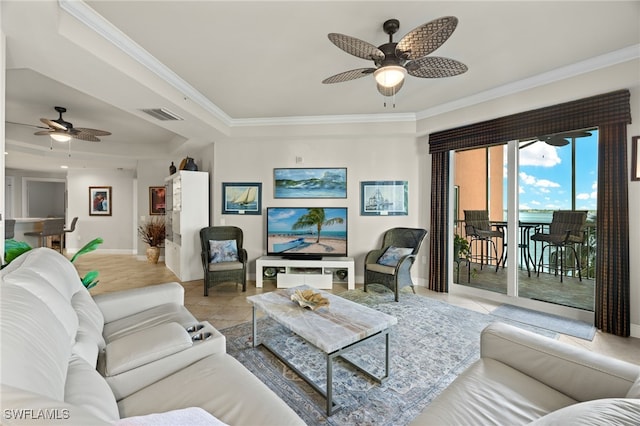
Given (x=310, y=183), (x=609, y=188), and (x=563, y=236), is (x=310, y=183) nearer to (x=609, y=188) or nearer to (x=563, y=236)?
(x=563, y=236)

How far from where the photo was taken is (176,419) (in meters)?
0.91

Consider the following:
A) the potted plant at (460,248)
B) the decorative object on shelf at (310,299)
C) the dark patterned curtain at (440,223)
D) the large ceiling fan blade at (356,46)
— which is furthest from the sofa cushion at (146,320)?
the potted plant at (460,248)

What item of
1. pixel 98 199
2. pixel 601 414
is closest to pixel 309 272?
pixel 601 414

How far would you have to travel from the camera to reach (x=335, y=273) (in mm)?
4688

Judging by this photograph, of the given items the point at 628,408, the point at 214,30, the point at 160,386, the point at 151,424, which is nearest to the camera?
the point at 628,408

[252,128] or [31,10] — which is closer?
[31,10]

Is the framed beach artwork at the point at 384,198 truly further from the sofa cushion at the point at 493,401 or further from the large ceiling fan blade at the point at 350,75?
the sofa cushion at the point at 493,401

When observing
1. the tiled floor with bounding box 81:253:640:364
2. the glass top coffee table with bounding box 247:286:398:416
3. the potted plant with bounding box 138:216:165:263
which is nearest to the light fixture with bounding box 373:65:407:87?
the glass top coffee table with bounding box 247:286:398:416

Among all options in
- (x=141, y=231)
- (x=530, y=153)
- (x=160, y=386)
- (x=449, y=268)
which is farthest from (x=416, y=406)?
(x=141, y=231)

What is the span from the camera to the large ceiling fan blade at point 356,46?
1885 millimetres

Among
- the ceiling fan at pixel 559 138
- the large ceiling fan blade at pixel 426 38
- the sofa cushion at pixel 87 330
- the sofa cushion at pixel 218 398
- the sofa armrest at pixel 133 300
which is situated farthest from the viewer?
the ceiling fan at pixel 559 138

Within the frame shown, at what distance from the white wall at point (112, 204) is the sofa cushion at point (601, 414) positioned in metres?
8.92

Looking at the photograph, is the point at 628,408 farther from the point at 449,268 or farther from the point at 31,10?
the point at 449,268

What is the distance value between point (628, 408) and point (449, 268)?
375 centimetres
